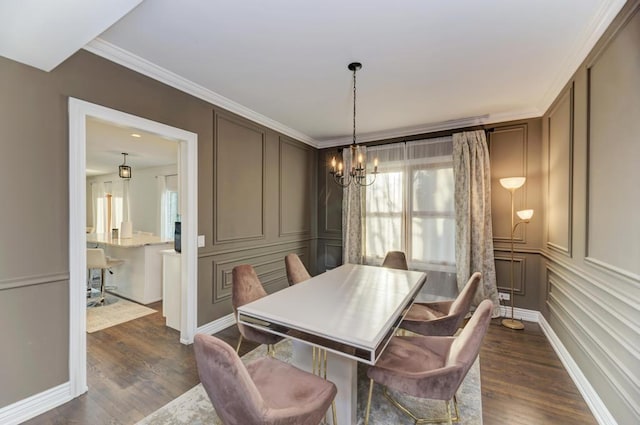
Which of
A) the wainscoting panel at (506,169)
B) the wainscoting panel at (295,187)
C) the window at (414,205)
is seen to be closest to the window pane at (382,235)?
the window at (414,205)

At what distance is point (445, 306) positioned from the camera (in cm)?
248

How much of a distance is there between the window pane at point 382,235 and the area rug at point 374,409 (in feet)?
7.35

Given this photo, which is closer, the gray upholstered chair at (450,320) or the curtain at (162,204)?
the gray upholstered chair at (450,320)

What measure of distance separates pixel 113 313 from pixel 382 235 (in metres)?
3.85

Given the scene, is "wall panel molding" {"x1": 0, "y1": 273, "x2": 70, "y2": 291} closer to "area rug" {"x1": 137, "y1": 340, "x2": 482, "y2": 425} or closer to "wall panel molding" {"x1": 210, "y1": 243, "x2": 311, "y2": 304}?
"area rug" {"x1": 137, "y1": 340, "x2": 482, "y2": 425}

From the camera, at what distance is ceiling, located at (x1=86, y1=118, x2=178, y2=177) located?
3926 mm

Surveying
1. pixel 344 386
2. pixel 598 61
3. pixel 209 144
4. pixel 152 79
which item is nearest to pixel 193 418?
pixel 344 386

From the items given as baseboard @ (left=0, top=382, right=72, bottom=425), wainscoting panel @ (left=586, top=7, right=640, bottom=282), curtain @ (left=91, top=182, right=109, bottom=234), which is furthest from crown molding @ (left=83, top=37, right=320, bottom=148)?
curtain @ (left=91, top=182, right=109, bottom=234)

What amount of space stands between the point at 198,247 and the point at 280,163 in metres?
1.77

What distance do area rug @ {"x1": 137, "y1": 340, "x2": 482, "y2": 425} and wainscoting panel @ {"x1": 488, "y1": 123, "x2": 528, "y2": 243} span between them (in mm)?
2213

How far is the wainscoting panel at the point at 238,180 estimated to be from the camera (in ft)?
10.2

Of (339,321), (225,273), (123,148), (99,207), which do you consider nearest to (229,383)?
(339,321)

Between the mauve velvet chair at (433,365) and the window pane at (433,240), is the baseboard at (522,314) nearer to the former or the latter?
the window pane at (433,240)

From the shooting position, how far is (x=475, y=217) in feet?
11.8
